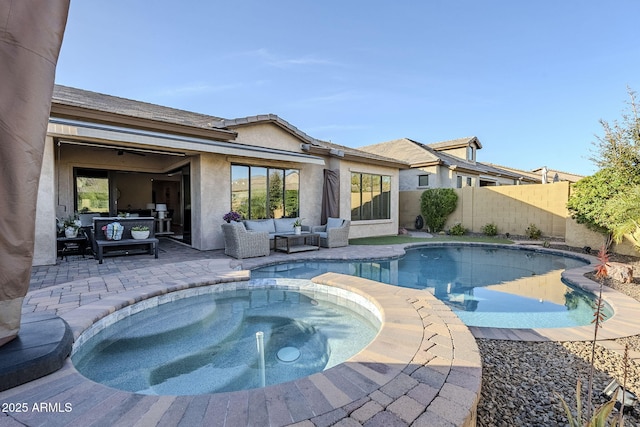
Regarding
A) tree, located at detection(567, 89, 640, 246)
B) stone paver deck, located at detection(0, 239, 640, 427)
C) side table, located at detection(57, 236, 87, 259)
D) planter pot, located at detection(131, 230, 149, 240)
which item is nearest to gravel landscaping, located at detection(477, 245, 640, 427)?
stone paver deck, located at detection(0, 239, 640, 427)

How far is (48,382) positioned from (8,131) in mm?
2136

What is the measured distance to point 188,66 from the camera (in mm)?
12047

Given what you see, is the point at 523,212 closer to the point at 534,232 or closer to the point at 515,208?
the point at 515,208

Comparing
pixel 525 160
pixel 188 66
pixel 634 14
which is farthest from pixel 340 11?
pixel 525 160

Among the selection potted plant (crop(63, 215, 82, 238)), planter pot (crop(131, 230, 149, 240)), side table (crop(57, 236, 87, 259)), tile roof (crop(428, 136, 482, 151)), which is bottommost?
side table (crop(57, 236, 87, 259))

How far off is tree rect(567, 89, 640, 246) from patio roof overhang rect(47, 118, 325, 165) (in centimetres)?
Result: 993

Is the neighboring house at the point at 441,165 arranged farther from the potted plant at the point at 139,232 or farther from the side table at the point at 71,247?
the side table at the point at 71,247

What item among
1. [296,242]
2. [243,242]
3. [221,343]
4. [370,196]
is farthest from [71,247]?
[370,196]

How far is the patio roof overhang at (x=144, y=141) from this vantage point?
688 cm

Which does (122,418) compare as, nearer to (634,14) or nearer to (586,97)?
(634,14)

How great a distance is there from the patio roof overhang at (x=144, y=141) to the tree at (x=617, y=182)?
9935mm

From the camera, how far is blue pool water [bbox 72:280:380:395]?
10.9 feet

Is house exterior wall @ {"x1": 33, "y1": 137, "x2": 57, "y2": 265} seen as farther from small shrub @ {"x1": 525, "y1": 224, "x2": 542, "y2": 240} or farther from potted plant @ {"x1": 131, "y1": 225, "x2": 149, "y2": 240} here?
small shrub @ {"x1": 525, "y1": 224, "x2": 542, "y2": 240}

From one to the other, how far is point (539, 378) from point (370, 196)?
39.8 ft
